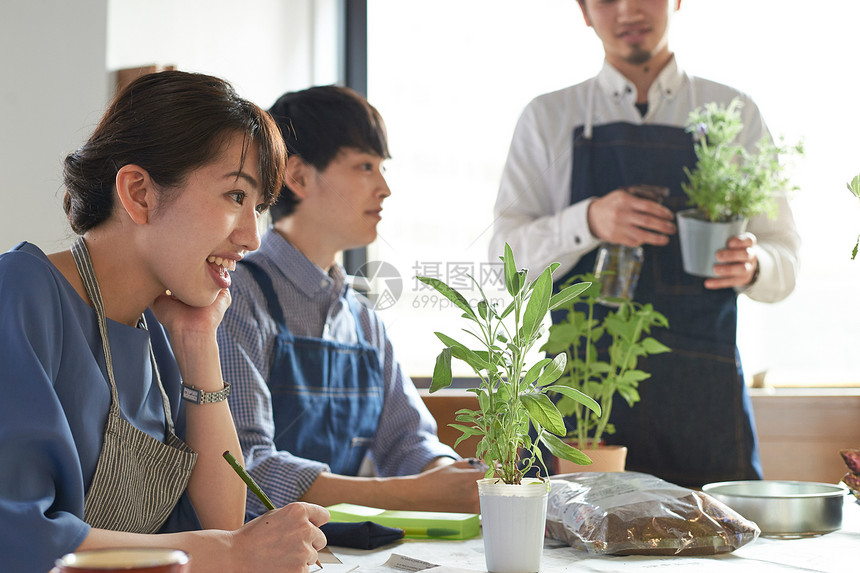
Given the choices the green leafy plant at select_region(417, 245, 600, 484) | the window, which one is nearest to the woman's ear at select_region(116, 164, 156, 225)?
the green leafy plant at select_region(417, 245, 600, 484)

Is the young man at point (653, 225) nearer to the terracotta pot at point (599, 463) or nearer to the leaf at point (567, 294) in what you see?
the terracotta pot at point (599, 463)

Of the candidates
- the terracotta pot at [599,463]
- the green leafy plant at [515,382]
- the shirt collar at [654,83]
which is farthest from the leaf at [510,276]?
the shirt collar at [654,83]

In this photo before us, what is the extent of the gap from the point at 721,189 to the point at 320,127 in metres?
0.82

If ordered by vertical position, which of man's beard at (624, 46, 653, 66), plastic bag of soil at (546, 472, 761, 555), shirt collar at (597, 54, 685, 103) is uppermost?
man's beard at (624, 46, 653, 66)

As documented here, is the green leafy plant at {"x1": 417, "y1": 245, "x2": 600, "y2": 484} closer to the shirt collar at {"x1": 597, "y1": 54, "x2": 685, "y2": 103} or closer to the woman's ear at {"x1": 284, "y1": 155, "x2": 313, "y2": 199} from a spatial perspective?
the woman's ear at {"x1": 284, "y1": 155, "x2": 313, "y2": 199}

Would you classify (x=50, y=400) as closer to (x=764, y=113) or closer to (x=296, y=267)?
(x=296, y=267)

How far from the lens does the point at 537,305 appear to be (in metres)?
0.84

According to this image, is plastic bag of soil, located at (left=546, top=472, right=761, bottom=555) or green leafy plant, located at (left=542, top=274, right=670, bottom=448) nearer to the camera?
plastic bag of soil, located at (left=546, top=472, right=761, bottom=555)

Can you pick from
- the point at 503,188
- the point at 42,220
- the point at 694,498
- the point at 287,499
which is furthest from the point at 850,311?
the point at 42,220

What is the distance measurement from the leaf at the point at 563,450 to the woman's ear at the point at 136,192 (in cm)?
50

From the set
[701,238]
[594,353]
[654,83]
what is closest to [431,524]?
[594,353]

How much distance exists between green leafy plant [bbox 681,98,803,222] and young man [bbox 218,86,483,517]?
0.67 meters

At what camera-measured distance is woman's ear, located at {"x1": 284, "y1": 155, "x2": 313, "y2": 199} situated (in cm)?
156

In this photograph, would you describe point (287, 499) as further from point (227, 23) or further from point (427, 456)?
point (227, 23)
